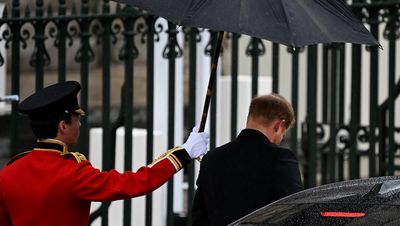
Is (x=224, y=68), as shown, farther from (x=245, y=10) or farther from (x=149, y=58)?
(x=245, y=10)

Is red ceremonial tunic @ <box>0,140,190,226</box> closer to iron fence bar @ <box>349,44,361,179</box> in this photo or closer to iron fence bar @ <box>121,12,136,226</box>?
iron fence bar @ <box>121,12,136,226</box>

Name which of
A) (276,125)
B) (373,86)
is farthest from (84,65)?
(276,125)

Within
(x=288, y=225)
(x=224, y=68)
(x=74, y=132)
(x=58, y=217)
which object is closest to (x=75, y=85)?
(x=74, y=132)

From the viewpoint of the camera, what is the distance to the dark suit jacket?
4.91 metres

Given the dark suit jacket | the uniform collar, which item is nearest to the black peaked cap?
the uniform collar

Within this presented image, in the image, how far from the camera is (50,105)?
185 inches

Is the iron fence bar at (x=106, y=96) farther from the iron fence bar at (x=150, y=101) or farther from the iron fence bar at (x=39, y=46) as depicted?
the iron fence bar at (x=39, y=46)

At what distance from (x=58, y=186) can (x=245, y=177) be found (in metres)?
0.89

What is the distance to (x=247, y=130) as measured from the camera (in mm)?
5047

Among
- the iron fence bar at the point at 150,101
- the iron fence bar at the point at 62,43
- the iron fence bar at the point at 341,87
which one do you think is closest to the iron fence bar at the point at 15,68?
the iron fence bar at the point at 62,43

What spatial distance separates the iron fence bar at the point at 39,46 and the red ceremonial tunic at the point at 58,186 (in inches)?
98.2

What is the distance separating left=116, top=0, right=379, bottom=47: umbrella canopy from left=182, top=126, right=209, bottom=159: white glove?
0.53m

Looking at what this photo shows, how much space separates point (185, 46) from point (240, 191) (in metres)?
5.05

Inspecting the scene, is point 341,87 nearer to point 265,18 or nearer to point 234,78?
point 234,78
